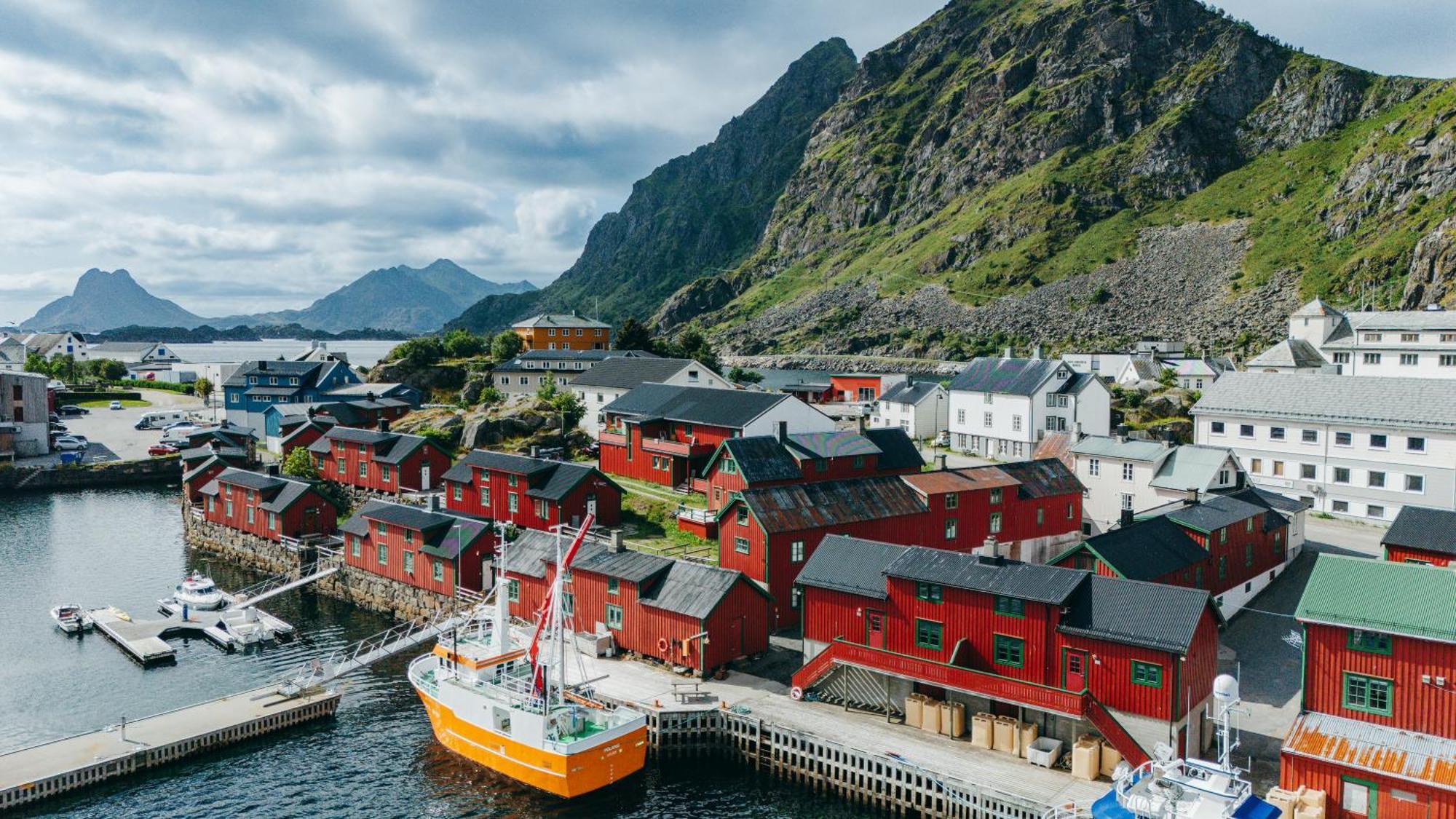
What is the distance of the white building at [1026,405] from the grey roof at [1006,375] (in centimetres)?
7

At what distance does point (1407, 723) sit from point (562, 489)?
44589mm

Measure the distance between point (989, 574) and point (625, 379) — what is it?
61.7 meters

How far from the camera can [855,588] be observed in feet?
118

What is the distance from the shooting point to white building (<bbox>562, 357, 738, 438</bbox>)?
295 feet

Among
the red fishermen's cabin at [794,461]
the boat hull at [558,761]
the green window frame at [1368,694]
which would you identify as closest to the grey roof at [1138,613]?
the green window frame at [1368,694]

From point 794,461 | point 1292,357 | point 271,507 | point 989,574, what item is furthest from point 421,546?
point 1292,357

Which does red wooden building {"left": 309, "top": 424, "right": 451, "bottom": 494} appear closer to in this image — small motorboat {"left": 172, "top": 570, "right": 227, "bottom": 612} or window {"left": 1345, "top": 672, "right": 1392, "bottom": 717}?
small motorboat {"left": 172, "top": 570, "right": 227, "bottom": 612}

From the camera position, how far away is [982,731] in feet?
105

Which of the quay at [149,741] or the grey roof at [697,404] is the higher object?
the grey roof at [697,404]

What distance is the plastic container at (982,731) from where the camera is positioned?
31797 mm

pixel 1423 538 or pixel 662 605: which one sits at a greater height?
pixel 1423 538

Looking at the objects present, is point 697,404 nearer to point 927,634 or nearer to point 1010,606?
point 927,634

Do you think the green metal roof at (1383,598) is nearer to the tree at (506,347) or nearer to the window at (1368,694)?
the window at (1368,694)

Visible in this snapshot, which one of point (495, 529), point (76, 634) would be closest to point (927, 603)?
point (495, 529)
